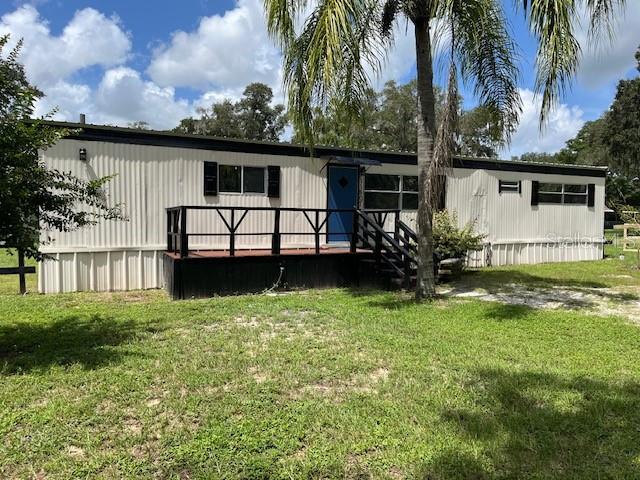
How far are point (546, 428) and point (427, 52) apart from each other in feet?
18.5

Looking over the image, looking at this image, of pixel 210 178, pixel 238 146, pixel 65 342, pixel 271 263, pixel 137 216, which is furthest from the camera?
pixel 238 146

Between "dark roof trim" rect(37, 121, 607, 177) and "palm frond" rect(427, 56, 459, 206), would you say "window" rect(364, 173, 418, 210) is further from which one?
"palm frond" rect(427, 56, 459, 206)

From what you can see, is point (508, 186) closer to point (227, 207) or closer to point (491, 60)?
point (491, 60)

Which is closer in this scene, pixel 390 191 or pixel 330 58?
pixel 330 58

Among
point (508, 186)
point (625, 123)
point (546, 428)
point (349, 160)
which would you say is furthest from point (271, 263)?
point (625, 123)

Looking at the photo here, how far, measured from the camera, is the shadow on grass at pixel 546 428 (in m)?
2.60

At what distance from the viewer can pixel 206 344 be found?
16.2ft

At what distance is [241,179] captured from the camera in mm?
9703

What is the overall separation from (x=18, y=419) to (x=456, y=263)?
8.59 m

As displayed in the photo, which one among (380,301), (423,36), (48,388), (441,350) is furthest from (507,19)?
(48,388)

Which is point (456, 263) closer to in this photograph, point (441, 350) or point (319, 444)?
point (441, 350)

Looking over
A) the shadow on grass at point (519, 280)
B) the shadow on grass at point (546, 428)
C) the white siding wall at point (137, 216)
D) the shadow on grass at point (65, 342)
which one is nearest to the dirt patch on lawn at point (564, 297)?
the shadow on grass at point (519, 280)

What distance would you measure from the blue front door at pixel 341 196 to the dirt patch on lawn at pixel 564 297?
2771 mm

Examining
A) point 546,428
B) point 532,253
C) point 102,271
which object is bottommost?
point 546,428
